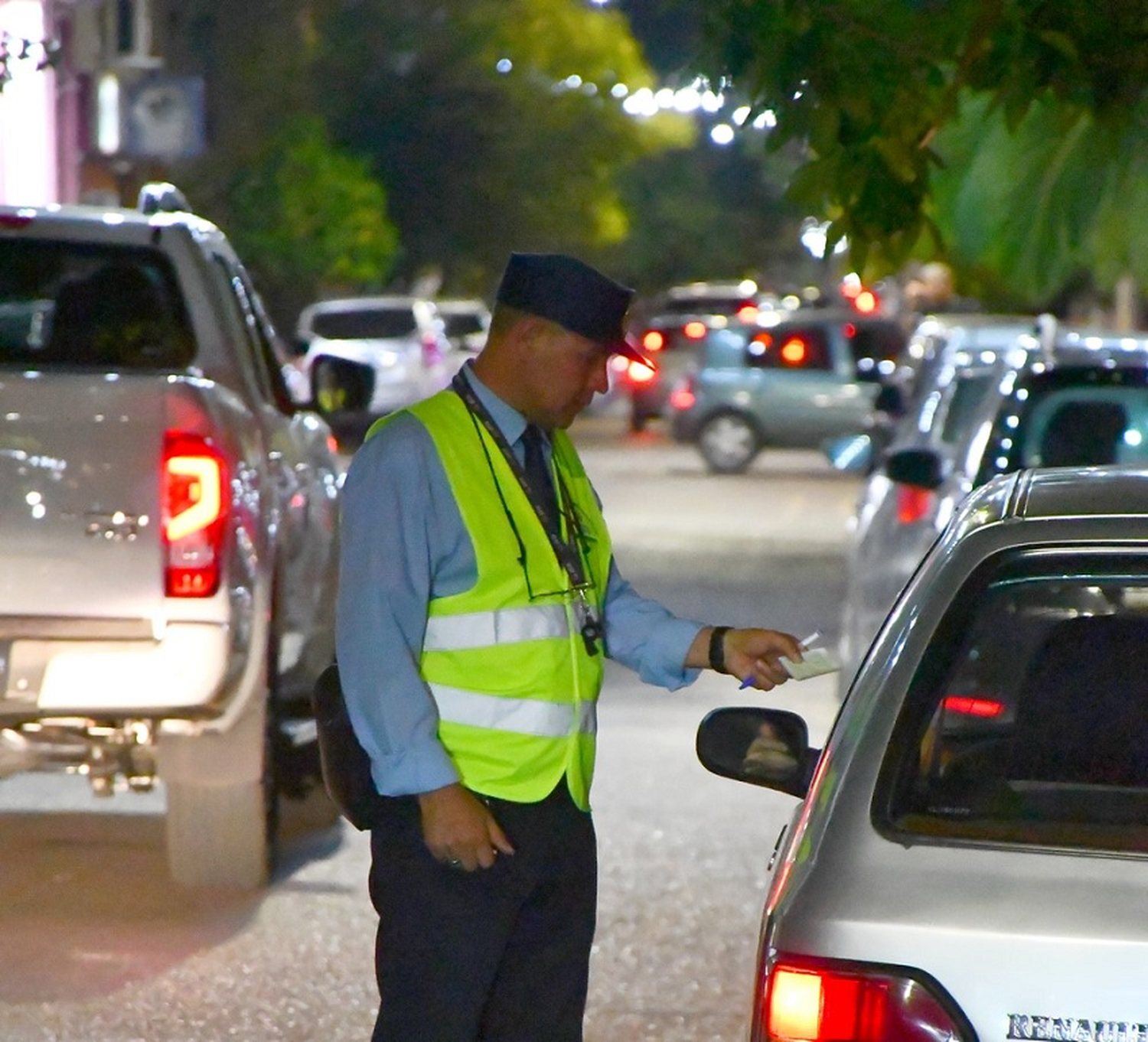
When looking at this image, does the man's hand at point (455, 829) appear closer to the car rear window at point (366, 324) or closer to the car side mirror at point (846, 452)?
the car side mirror at point (846, 452)

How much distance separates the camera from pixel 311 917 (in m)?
7.87

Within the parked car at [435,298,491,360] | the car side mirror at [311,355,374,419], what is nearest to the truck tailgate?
the car side mirror at [311,355,374,419]

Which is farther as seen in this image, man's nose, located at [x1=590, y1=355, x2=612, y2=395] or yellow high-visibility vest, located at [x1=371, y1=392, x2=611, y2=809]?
man's nose, located at [x1=590, y1=355, x2=612, y2=395]

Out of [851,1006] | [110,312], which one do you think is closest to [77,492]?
[110,312]

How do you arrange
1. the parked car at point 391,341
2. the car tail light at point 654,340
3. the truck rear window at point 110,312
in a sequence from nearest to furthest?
the truck rear window at point 110,312, the parked car at point 391,341, the car tail light at point 654,340

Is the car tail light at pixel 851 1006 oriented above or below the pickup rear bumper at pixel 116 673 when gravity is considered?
above

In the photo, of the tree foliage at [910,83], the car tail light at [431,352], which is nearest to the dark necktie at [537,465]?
the tree foliage at [910,83]

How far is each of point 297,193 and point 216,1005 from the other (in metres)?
27.8

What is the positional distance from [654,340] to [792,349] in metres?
6.98

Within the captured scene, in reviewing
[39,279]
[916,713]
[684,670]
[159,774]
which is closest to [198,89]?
[39,279]

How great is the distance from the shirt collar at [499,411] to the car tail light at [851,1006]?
4.73 feet

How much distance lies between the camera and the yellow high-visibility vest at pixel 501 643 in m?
4.38

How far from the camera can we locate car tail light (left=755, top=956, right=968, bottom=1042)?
3.22 m

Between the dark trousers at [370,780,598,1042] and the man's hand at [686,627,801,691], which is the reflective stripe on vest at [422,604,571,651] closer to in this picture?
the dark trousers at [370,780,598,1042]
